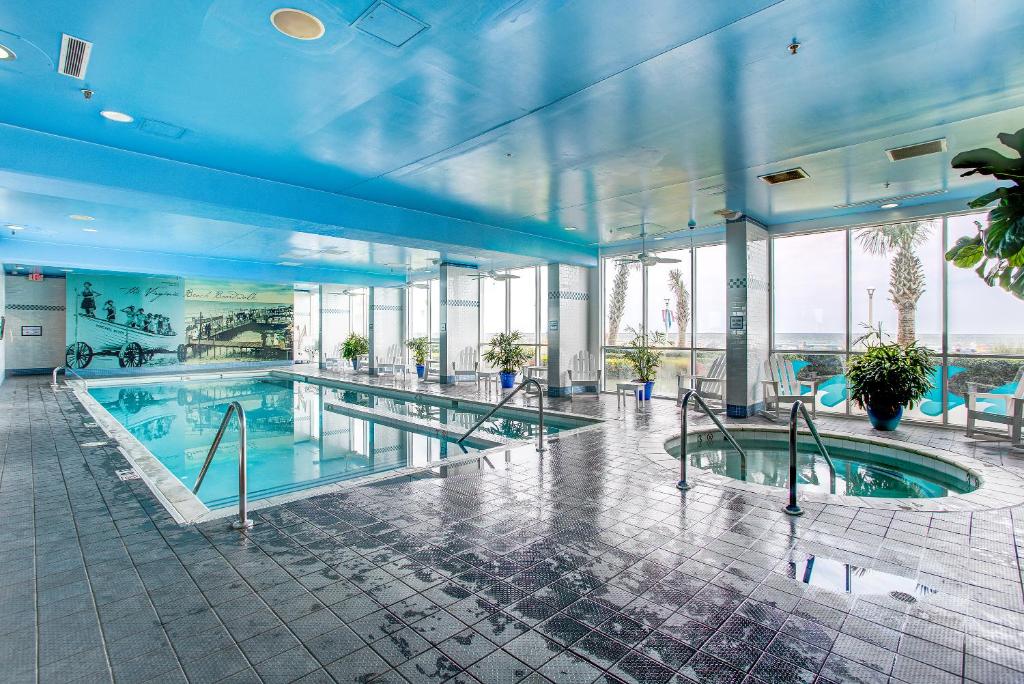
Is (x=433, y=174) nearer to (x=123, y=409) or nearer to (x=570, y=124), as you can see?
(x=570, y=124)

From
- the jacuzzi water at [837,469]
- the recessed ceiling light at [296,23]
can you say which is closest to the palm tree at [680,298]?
the jacuzzi water at [837,469]

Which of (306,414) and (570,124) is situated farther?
(306,414)

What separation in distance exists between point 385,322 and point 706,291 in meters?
10.1

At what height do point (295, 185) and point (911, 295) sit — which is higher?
point (295, 185)

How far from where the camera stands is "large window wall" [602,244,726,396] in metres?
9.23

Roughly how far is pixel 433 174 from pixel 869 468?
5.62 m

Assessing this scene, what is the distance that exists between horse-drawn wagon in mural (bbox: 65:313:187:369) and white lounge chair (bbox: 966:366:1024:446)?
2001 cm

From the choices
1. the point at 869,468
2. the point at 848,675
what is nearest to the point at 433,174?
the point at 848,675

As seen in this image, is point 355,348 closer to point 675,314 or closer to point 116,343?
point 116,343

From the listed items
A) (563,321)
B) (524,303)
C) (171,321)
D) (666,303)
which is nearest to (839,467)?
(666,303)

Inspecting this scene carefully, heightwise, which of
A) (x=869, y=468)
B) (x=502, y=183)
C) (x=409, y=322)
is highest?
(x=502, y=183)

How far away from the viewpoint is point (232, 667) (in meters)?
1.91

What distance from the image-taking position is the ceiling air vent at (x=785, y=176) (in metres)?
5.32

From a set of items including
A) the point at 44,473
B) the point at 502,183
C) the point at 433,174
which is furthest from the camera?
the point at 502,183
